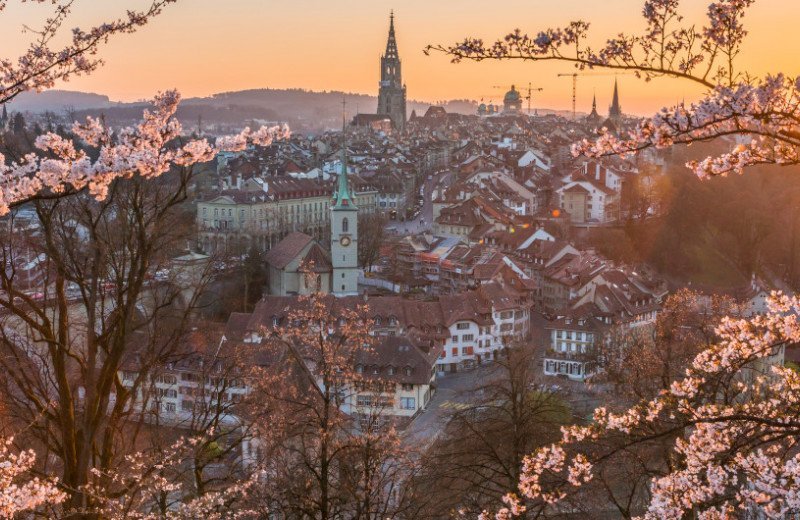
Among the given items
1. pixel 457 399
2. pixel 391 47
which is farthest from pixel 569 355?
pixel 391 47

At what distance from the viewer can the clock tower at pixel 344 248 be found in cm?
2847

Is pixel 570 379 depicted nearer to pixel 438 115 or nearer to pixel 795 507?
pixel 795 507

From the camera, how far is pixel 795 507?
334cm

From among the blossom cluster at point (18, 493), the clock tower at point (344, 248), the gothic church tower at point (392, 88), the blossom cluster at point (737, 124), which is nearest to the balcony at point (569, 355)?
the clock tower at point (344, 248)

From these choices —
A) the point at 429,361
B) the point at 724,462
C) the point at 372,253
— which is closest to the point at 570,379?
the point at 429,361

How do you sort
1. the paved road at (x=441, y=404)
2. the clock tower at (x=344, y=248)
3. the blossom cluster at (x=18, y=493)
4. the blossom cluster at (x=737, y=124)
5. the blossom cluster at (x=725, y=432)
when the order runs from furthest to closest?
the clock tower at (x=344, y=248) → the paved road at (x=441, y=404) → the blossom cluster at (x=18, y=493) → the blossom cluster at (x=725, y=432) → the blossom cluster at (x=737, y=124)

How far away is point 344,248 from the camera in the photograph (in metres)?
28.4

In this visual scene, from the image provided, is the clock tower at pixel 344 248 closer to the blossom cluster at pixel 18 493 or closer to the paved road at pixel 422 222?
the paved road at pixel 422 222

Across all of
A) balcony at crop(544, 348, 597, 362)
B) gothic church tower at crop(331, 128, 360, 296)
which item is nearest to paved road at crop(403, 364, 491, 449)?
balcony at crop(544, 348, 597, 362)

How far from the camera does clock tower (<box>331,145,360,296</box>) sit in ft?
93.4

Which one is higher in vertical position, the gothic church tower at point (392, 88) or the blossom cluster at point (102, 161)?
the gothic church tower at point (392, 88)

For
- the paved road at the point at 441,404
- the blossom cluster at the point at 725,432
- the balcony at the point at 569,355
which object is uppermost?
the blossom cluster at the point at 725,432

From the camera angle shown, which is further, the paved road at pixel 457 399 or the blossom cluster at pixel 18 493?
the paved road at pixel 457 399

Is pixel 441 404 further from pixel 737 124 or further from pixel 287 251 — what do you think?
pixel 737 124
